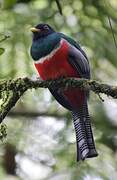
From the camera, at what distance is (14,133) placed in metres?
7.43

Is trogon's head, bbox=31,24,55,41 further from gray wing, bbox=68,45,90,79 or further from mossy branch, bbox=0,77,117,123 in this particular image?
mossy branch, bbox=0,77,117,123

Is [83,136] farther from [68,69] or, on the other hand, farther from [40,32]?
[40,32]

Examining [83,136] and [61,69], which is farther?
[61,69]

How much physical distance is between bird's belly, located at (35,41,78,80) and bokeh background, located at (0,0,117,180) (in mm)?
1345

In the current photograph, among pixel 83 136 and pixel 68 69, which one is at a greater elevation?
pixel 68 69

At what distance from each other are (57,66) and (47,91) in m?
1.99

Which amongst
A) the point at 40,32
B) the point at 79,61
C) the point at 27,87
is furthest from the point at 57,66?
the point at 27,87

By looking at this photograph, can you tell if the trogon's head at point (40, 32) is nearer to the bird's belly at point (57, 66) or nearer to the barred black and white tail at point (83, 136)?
the bird's belly at point (57, 66)

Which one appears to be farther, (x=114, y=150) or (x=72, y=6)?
(x=114, y=150)

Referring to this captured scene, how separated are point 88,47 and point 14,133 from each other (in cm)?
158

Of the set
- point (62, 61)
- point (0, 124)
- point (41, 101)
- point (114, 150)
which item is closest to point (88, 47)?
point (41, 101)

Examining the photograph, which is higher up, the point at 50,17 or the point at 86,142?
the point at 50,17

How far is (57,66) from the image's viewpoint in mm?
Result: 4371

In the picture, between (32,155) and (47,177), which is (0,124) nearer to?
(47,177)
